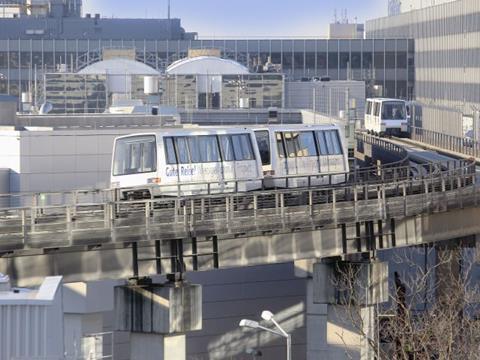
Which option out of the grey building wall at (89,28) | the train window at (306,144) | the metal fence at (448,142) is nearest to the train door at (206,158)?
the train window at (306,144)

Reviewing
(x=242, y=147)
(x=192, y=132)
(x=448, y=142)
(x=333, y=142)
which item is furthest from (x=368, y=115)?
(x=192, y=132)

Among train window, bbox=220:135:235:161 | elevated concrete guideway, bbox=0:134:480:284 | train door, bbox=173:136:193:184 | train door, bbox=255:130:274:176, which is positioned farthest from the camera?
train door, bbox=255:130:274:176

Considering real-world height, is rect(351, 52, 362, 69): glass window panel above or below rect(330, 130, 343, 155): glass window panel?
above

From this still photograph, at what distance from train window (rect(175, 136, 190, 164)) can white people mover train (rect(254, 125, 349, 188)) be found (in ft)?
12.1

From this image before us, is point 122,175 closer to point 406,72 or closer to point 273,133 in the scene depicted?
point 273,133

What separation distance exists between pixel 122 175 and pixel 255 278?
6.13m

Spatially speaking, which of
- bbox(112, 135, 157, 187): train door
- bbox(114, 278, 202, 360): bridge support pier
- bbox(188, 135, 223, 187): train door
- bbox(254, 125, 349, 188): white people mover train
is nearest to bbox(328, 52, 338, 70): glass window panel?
bbox(254, 125, 349, 188): white people mover train

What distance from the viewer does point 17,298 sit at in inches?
856

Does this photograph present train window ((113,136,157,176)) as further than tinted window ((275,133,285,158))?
No

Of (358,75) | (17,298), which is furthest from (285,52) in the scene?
(17,298)

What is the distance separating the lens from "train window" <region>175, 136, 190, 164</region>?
51.2 m

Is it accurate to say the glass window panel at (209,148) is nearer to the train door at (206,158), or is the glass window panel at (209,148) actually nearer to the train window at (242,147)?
the train door at (206,158)

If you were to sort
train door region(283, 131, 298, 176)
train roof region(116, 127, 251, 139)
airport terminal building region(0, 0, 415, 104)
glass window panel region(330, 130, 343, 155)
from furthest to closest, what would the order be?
airport terminal building region(0, 0, 415, 104)
glass window panel region(330, 130, 343, 155)
train door region(283, 131, 298, 176)
train roof region(116, 127, 251, 139)

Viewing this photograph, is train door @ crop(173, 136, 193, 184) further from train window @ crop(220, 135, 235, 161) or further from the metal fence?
the metal fence
